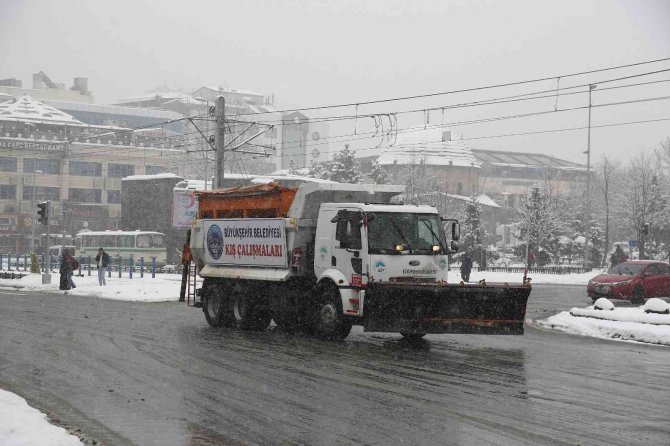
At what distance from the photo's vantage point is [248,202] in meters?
21.0

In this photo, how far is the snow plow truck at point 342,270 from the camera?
17.4m

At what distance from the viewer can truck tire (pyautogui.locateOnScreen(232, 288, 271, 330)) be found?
20.7 m

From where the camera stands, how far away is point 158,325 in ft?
71.9

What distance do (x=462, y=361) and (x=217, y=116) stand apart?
21490 mm

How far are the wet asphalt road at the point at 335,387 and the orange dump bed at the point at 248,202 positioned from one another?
8.43 feet

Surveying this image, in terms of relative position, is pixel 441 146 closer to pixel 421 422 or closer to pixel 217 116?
pixel 217 116

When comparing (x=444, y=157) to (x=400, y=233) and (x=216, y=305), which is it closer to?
(x=216, y=305)

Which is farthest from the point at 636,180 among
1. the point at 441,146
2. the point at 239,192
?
the point at 239,192

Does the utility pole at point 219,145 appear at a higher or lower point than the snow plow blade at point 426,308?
higher

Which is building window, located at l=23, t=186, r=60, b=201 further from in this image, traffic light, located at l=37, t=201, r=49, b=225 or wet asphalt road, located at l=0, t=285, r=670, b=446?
wet asphalt road, located at l=0, t=285, r=670, b=446

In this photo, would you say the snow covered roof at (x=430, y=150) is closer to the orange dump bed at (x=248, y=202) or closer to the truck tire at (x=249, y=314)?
the orange dump bed at (x=248, y=202)

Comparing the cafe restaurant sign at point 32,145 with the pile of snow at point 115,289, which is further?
the cafe restaurant sign at point 32,145

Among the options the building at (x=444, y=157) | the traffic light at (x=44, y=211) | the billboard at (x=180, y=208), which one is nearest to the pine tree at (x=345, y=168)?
the building at (x=444, y=157)

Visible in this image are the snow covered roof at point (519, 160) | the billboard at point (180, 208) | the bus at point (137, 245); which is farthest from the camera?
the snow covered roof at point (519, 160)
